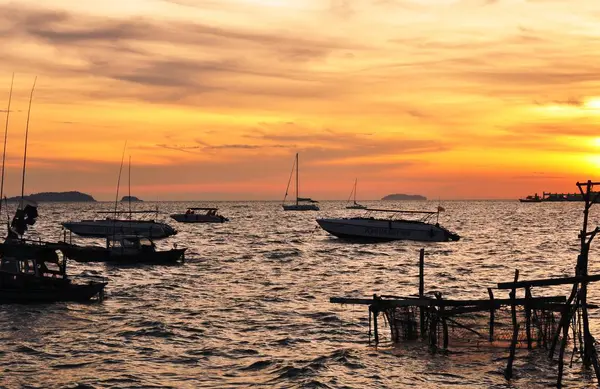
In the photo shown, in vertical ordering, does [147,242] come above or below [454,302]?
below

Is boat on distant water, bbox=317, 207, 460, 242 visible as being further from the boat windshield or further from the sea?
the sea

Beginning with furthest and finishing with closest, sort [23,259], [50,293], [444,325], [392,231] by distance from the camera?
1. [392,231]
2. [50,293]
3. [23,259]
4. [444,325]

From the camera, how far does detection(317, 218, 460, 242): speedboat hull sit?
312 ft

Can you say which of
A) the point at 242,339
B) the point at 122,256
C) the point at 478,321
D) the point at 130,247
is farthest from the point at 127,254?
the point at 478,321

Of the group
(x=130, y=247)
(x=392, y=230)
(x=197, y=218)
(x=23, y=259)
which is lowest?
(x=197, y=218)

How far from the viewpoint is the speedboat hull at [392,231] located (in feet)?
312

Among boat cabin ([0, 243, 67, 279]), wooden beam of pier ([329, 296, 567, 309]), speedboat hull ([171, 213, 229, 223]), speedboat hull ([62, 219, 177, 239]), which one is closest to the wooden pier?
wooden beam of pier ([329, 296, 567, 309])

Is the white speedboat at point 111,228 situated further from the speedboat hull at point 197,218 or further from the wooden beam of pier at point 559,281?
the wooden beam of pier at point 559,281

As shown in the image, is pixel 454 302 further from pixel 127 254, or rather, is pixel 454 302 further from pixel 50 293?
pixel 127 254

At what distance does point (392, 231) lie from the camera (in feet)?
311

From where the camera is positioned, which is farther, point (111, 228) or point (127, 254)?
point (111, 228)

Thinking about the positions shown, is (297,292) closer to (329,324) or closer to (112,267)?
(329,324)

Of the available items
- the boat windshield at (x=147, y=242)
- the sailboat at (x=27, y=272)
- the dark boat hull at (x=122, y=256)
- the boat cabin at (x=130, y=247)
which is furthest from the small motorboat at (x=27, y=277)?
the boat windshield at (x=147, y=242)

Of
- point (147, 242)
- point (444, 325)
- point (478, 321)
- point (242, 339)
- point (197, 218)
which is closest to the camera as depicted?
point (444, 325)
